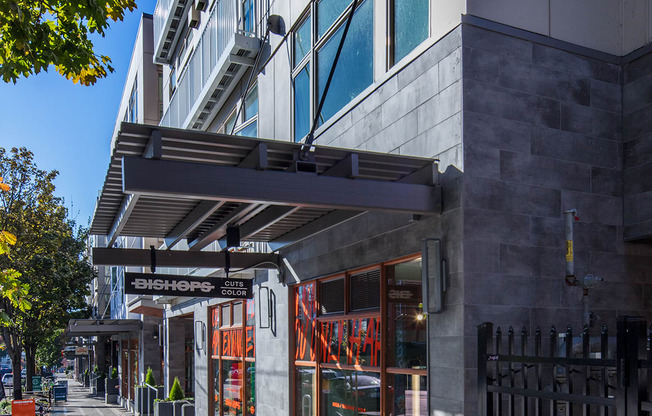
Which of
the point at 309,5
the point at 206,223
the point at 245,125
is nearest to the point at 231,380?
the point at 245,125

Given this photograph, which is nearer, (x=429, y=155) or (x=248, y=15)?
(x=429, y=155)

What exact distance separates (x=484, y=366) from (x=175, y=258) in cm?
589

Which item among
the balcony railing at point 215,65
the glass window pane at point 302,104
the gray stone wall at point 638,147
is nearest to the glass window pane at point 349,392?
the gray stone wall at point 638,147

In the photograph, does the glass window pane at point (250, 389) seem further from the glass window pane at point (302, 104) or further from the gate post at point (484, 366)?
the gate post at point (484, 366)

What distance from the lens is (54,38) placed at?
6.68 m

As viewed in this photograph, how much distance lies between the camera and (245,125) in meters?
14.6

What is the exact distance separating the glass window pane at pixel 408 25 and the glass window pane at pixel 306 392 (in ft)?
16.5

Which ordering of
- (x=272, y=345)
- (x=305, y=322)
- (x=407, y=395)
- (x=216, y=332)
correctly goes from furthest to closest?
(x=216, y=332) < (x=272, y=345) < (x=305, y=322) < (x=407, y=395)

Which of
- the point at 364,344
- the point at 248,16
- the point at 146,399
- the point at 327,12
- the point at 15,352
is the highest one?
the point at 248,16

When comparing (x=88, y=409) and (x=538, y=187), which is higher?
(x=538, y=187)

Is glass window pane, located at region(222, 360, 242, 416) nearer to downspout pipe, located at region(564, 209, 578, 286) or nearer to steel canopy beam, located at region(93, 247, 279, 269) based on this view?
steel canopy beam, located at region(93, 247, 279, 269)

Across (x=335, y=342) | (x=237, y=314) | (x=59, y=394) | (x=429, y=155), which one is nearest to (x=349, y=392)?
(x=335, y=342)

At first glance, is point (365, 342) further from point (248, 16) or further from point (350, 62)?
point (248, 16)

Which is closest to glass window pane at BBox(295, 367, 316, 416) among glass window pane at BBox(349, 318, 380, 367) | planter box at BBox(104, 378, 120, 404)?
glass window pane at BBox(349, 318, 380, 367)
